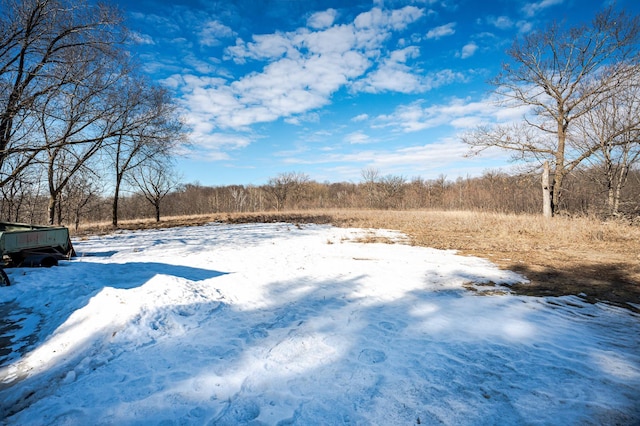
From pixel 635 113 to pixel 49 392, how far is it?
20892mm

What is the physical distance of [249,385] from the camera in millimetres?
2547

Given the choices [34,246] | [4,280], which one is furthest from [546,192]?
[34,246]

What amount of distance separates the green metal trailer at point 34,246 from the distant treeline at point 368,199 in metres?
13.7

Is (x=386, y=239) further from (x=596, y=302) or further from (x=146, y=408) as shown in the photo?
(x=146, y=408)

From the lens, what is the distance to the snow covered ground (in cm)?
218

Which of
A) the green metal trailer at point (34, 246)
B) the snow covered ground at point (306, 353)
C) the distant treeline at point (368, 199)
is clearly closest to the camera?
the snow covered ground at point (306, 353)

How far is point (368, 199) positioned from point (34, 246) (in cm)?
4465

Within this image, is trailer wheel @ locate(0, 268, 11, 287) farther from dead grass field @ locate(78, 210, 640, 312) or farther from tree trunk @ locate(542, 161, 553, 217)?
tree trunk @ locate(542, 161, 553, 217)

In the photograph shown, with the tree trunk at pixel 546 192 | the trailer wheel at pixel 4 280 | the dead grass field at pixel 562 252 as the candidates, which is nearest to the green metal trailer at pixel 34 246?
the trailer wheel at pixel 4 280

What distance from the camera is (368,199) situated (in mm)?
48062

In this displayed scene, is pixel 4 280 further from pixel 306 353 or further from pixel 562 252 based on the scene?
pixel 562 252

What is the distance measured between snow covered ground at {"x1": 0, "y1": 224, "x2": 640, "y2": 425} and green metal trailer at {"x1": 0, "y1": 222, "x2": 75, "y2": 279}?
64cm

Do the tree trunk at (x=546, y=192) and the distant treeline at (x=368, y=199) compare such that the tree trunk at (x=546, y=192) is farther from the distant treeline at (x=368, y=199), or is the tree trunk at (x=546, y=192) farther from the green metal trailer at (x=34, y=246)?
the green metal trailer at (x=34, y=246)

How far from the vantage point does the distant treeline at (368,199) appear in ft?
61.0
